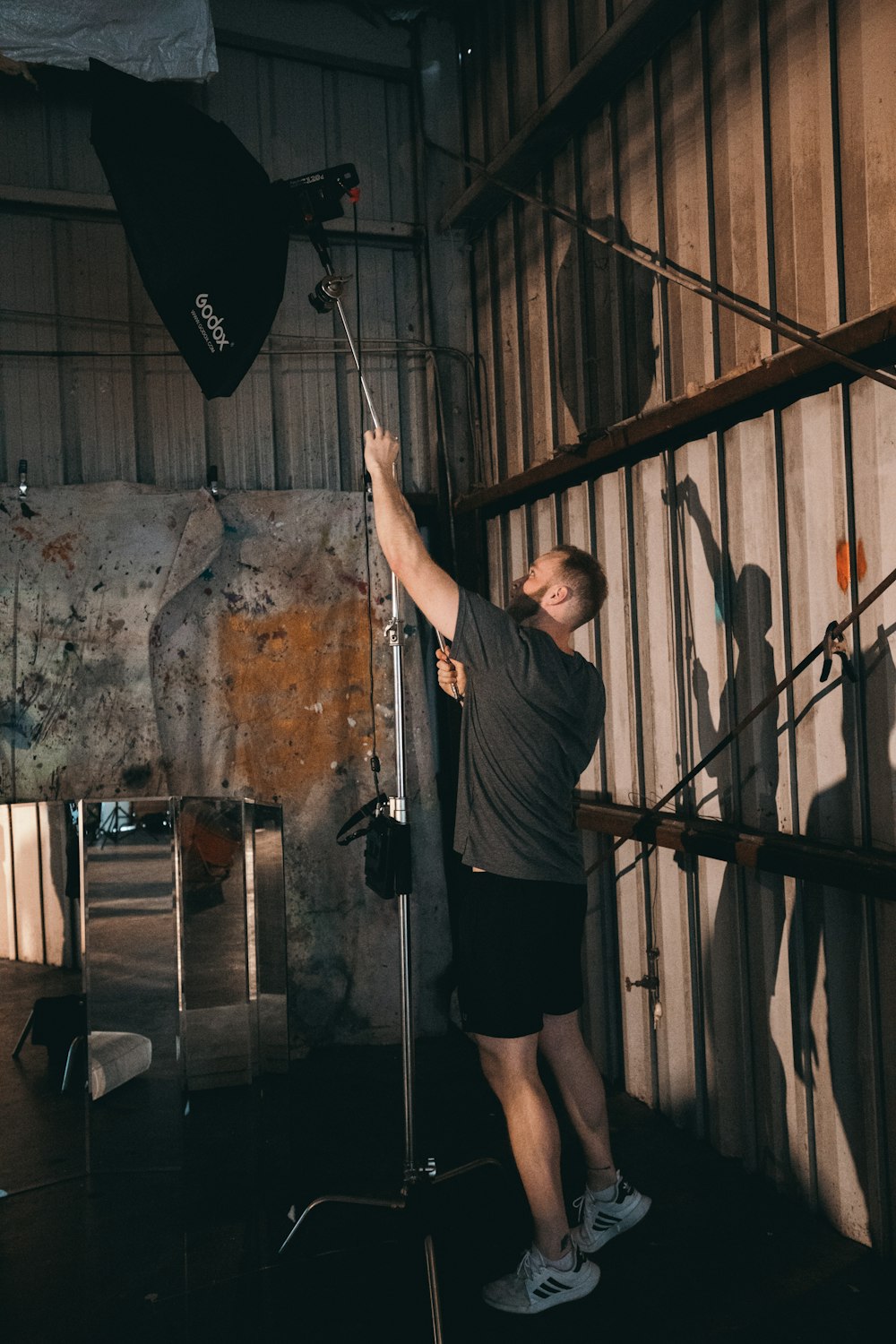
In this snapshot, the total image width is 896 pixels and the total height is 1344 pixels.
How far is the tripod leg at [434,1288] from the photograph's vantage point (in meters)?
2.36

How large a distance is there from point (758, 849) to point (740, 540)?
92 centimetres

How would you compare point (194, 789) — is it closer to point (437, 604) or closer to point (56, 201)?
point (437, 604)

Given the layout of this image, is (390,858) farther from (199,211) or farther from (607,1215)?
(199,211)

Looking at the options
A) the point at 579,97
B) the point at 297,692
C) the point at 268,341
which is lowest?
the point at 297,692

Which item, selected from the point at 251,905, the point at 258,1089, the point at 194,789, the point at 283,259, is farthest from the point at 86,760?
the point at 283,259

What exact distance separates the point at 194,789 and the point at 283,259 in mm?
2254

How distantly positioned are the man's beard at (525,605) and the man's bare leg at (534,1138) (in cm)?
111

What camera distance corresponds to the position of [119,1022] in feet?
10.7

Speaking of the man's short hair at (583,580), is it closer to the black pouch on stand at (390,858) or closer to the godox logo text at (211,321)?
the black pouch on stand at (390,858)

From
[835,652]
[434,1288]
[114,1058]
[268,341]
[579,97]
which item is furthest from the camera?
[268,341]

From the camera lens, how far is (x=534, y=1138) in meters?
2.51

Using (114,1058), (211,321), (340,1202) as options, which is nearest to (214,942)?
(114,1058)

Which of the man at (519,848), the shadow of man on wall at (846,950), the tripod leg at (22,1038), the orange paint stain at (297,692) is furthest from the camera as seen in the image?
the orange paint stain at (297,692)

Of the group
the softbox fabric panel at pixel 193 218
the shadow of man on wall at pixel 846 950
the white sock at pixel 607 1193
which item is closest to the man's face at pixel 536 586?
the shadow of man on wall at pixel 846 950
